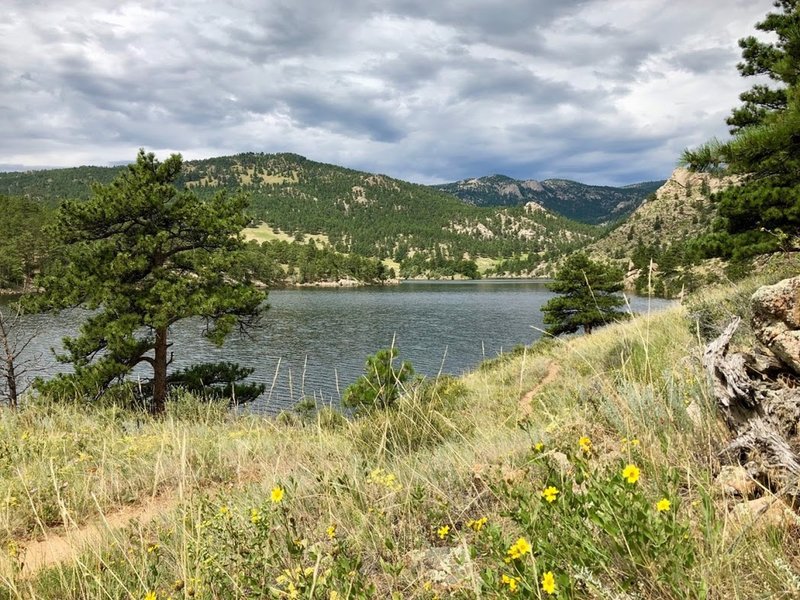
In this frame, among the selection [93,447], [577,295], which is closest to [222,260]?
[93,447]

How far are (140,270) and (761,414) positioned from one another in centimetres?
1820

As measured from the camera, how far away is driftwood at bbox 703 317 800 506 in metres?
2.12

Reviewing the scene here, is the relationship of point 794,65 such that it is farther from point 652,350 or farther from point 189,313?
point 189,313

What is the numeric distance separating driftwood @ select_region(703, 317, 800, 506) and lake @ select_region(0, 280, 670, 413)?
51.0 feet

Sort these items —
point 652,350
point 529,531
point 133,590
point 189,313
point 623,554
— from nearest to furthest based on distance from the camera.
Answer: point 623,554 < point 529,531 < point 133,590 < point 652,350 < point 189,313

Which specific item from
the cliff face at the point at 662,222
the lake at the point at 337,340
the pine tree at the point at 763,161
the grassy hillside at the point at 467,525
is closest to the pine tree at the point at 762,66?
the pine tree at the point at 763,161

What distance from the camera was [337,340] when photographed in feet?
164

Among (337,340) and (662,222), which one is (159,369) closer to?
(337,340)

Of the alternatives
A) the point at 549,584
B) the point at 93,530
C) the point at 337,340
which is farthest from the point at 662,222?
the point at 549,584

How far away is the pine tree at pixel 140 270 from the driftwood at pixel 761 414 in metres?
15.7

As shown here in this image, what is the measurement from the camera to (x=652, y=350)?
25.1ft

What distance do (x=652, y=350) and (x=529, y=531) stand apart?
675 cm

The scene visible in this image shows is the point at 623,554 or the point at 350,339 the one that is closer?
the point at 623,554

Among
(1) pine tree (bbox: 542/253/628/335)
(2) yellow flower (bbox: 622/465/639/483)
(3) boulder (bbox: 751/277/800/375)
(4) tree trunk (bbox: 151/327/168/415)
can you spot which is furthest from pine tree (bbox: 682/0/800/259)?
(4) tree trunk (bbox: 151/327/168/415)
